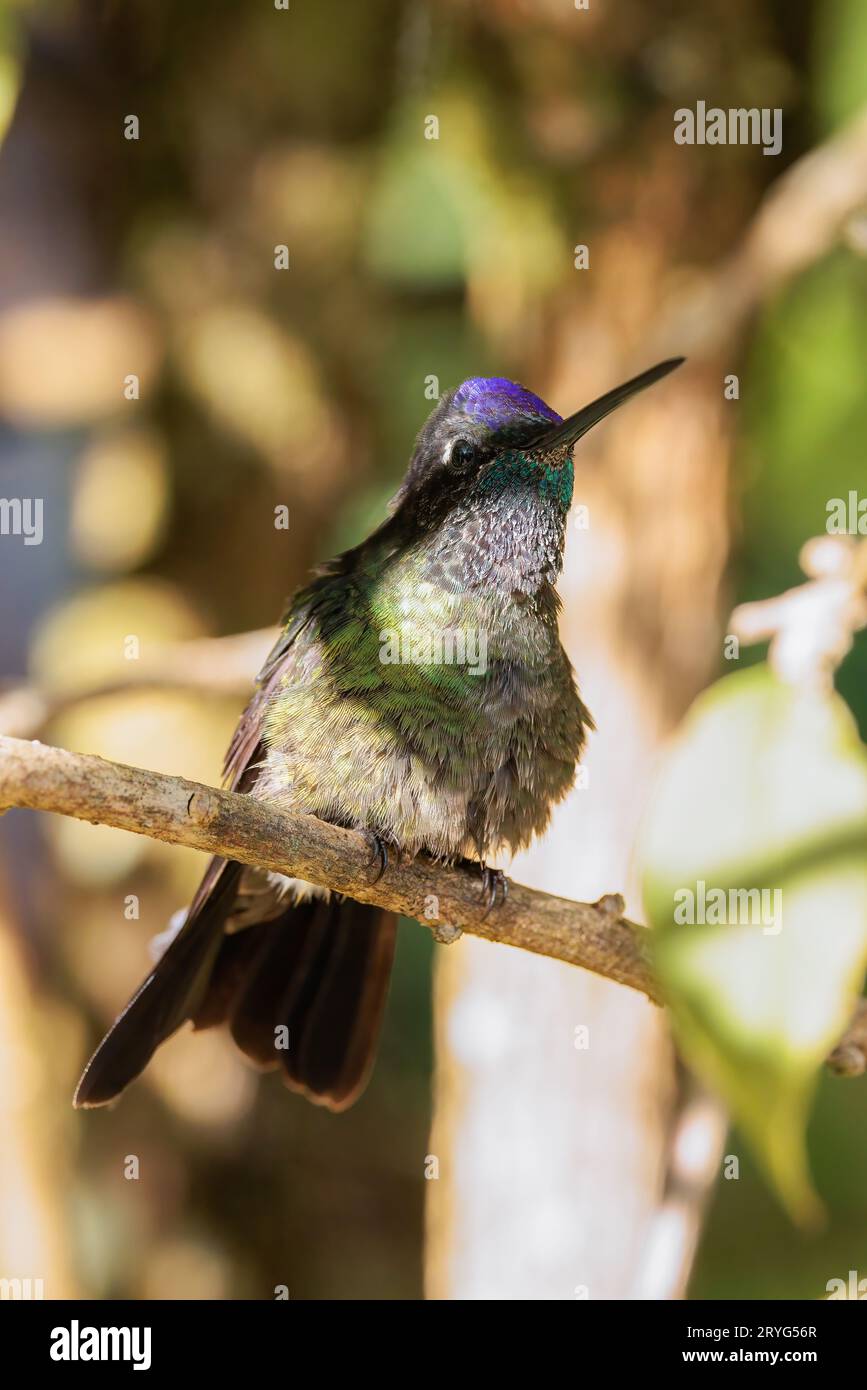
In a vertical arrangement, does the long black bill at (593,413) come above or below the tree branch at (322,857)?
above

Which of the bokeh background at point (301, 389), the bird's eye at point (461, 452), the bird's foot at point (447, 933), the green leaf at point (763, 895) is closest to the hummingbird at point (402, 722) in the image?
the bird's eye at point (461, 452)

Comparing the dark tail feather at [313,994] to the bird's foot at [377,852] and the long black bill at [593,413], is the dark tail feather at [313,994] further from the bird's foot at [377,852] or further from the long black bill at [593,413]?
the long black bill at [593,413]

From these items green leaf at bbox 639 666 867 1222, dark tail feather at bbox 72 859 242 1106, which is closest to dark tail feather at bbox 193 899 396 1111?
dark tail feather at bbox 72 859 242 1106

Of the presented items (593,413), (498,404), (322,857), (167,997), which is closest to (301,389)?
(498,404)

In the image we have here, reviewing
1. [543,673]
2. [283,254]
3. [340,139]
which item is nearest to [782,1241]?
[543,673]

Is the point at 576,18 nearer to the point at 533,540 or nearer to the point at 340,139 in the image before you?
the point at 340,139

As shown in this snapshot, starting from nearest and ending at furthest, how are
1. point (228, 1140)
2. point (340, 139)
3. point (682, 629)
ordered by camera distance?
point (682, 629)
point (228, 1140)
point (340, 139)
